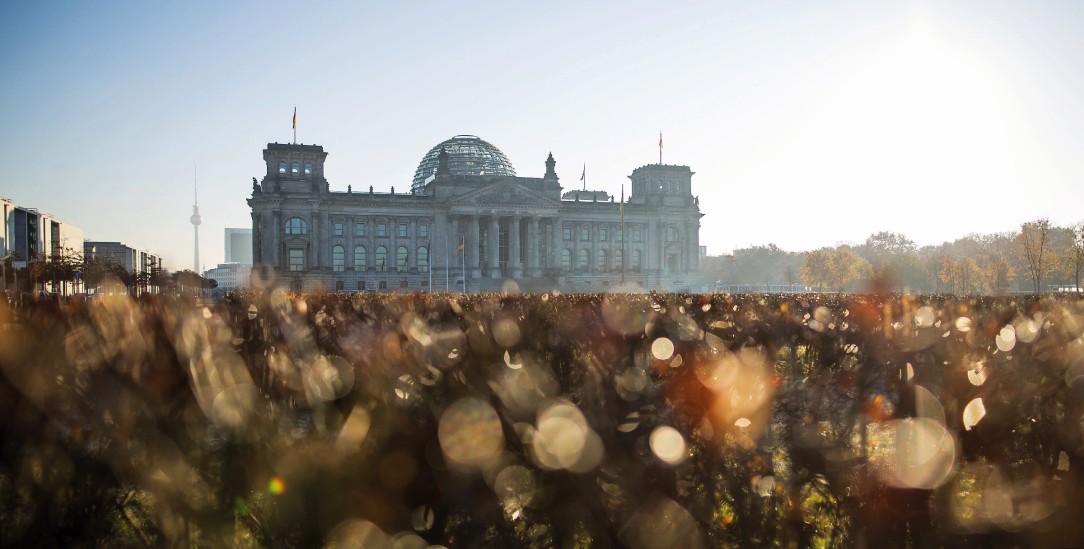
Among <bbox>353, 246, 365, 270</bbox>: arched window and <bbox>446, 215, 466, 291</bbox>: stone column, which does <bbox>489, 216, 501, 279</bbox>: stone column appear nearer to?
<bbox>446, 215, 466, 291</bbox>: stone column

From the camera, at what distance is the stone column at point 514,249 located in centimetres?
10069

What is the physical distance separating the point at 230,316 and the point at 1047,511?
13798 mm

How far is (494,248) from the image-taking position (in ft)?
327

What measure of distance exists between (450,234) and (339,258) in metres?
16.3

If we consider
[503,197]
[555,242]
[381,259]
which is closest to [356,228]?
[381,259]

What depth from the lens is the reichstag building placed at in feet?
312

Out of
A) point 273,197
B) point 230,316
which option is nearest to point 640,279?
point 273,197

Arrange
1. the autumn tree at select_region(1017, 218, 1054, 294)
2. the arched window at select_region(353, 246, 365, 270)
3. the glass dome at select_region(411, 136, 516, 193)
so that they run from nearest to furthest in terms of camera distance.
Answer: the autumn tree at select_region(1017, 218, 1054, 294) < the arched window at select_region(353, 246, 365, 270) < the glass dome at select_region(411, 136, 516, 193)

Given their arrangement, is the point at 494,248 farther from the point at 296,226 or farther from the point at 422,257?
the point at 296,226

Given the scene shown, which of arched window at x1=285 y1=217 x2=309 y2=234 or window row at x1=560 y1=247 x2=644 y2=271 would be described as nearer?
arched window at x1=285 y1=217 x2=309 y2=234

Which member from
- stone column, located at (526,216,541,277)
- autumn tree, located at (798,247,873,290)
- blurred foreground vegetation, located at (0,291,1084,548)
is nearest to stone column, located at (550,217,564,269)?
stone column, located at (526,216,541,277)

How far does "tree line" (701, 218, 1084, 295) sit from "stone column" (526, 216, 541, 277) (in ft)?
148

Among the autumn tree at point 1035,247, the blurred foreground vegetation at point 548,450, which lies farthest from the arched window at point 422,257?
the blurred foreground vegetation at point 548,450

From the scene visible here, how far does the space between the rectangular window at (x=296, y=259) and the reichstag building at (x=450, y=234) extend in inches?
5.5
